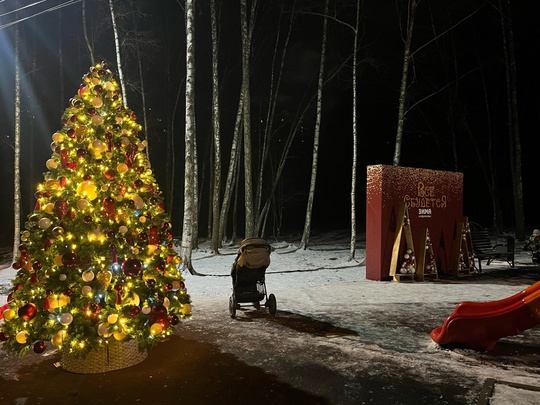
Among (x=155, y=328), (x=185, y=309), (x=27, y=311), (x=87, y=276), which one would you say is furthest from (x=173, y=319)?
(x=27, y=311)

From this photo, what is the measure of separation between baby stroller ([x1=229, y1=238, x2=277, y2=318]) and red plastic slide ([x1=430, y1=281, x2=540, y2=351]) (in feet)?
8.91

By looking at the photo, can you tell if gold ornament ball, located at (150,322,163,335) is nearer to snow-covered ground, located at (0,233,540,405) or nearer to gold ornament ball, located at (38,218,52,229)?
snow-covered ground, located at (0,233,540,405)

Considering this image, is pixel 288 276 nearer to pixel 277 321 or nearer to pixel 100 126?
pixel 277 321

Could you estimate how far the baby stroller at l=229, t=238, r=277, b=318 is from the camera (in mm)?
7254

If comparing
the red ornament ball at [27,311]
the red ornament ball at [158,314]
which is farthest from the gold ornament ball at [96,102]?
the red ornament ball at [158,314]

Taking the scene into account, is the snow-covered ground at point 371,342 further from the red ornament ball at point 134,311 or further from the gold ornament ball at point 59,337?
the gold ornament ball at point 59,337

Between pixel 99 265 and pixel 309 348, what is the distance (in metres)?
2.65

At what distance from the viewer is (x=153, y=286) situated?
5355 millimetres

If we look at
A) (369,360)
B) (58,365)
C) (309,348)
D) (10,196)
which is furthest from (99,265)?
(10,196)

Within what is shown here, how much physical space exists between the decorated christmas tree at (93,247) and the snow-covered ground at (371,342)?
4.37 ft

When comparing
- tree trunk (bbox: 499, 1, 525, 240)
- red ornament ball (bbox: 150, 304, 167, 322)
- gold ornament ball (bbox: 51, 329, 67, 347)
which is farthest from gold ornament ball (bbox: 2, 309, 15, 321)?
tree trunk (bbox: 499, 1, 525, 240)

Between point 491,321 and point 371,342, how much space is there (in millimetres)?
1438

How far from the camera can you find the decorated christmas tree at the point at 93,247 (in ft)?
16.1

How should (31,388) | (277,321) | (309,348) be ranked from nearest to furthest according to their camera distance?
(31,388), (309,348), (277,321)
